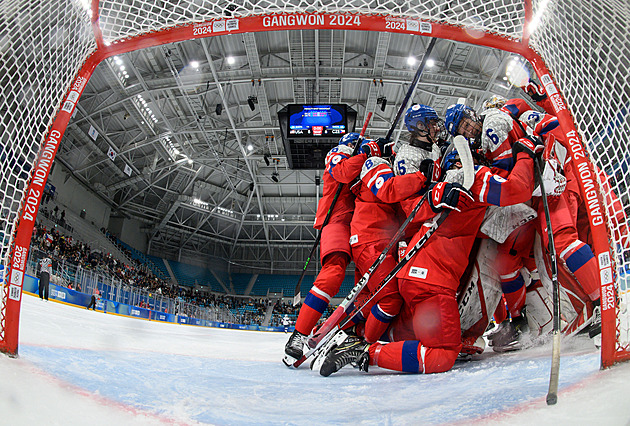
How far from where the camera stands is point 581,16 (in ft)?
5.23

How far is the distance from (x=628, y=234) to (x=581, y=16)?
3.08 feet

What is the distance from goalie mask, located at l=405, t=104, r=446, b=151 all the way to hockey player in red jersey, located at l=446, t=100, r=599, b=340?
0.23 m

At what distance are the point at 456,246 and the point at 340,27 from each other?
53.6 inches

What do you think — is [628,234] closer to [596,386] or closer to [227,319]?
[596,386]

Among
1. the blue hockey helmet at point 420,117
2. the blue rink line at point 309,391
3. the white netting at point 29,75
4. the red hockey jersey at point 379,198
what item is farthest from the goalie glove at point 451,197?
the white netting at point 29,75

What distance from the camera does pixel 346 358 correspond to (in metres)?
1.92

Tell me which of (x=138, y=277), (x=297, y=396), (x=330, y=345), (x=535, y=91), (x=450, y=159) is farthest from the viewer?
(x=138, y=277)

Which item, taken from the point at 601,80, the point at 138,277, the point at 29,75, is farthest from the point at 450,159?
the point at 138,277

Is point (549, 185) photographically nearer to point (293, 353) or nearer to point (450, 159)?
point (450, 159)

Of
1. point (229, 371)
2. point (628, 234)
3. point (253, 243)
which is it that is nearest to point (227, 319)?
point (253, 243)

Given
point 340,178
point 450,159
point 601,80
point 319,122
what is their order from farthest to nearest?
1. point 319,122
2. point 340,178
3. point 450,159
4. point 601,80

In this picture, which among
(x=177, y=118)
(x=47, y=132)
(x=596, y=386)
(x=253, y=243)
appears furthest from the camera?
(x=253, y=243)

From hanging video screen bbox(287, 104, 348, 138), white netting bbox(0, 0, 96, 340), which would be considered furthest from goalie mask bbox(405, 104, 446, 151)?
hanging video screen bbox(287, 104, 348, 138)

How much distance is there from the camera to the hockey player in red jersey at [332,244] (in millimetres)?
2576
